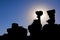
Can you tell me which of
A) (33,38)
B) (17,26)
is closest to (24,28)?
(17,26)

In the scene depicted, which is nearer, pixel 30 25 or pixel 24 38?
pixel 30 25

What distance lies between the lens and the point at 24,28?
27.6 m

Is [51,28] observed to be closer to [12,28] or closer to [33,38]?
[33,38]

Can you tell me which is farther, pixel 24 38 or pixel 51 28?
pixel 24 38

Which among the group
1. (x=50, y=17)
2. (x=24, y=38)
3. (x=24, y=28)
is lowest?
(x=24, y=38)

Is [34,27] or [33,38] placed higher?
[34,27]

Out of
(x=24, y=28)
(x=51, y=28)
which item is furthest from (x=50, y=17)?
(x=24, y=28)

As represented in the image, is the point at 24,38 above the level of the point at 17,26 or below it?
below

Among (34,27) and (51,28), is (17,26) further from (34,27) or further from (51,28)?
(51,28)

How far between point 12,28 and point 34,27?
4.38m

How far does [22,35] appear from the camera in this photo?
89.6 ft

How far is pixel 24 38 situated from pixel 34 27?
3.50m

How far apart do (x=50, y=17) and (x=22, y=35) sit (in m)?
5.92

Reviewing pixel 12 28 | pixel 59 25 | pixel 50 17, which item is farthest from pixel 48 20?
pixel 12 28
